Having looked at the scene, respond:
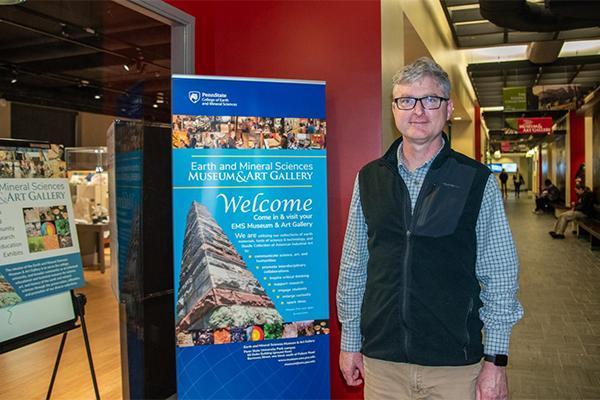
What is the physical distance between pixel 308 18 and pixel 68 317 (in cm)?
222

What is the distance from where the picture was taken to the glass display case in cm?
909

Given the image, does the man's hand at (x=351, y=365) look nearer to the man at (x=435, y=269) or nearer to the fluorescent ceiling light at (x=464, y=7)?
the man at (x=435, y=269)

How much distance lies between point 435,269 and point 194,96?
1.44 m

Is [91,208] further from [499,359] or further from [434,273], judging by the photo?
[499,359]

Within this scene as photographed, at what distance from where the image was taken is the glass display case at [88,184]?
29.8 feet

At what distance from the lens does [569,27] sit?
19.4ft

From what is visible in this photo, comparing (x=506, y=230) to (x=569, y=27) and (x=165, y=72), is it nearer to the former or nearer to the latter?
(x=569, y=27)

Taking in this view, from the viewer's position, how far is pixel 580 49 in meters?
10.8

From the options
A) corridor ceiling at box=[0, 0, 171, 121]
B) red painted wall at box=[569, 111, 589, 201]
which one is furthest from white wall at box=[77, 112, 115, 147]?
red painted wall at box=[569, 111, 589, 201]

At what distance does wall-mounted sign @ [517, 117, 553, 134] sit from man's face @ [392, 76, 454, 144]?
15067 mm

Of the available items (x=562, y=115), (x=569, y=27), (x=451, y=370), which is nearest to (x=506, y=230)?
(x=451, y=370)

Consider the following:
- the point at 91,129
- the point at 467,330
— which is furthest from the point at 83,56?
the point at 467,330

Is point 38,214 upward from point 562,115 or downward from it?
downward

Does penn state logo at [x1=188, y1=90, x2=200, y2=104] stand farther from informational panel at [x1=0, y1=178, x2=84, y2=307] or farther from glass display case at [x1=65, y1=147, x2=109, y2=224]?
glass display case at [x1=65, y1=147, x2=109, y2=224]
